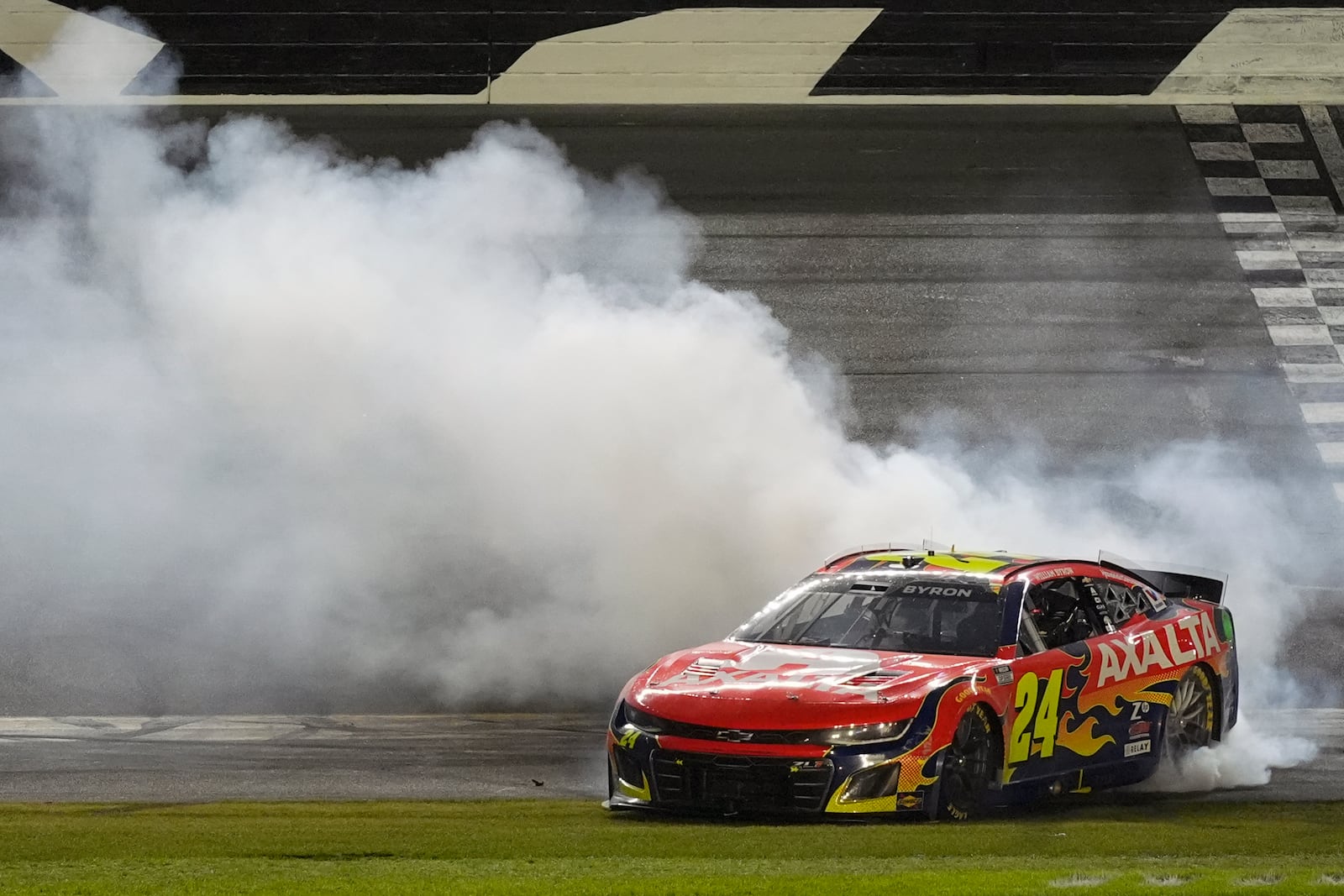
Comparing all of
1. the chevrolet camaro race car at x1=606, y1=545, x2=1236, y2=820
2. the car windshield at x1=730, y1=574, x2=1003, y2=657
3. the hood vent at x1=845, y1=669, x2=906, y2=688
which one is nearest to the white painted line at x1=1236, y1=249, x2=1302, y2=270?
the chevrolet camaro race car at x1=606, y1=545, x2=1236, y2=820

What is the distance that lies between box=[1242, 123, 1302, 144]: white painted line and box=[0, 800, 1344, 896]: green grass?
12.2 meters

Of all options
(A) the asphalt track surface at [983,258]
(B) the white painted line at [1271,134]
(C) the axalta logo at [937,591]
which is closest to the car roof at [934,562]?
(C) the axalta logo at [937,591]

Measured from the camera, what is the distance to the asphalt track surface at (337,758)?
8.28m

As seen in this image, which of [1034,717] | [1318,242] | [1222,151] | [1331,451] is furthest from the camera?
[1222,151]

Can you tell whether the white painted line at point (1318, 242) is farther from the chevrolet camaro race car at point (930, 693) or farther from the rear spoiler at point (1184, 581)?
the chevrolet camaro race car at point (930, 693)

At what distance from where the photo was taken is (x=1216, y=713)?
8.94m

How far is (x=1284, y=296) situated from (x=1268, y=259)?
0.53 m

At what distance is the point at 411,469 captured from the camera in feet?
44.3

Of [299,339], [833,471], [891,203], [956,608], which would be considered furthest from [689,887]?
[891,203]

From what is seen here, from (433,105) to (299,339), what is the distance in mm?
5413

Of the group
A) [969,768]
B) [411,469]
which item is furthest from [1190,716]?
[411,469]

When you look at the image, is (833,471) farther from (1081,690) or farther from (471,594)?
(1081,690)

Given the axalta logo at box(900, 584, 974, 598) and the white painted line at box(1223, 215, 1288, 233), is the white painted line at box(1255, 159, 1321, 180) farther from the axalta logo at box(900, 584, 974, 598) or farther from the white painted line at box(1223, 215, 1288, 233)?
the axalta logo at box(900, 584, 974, 598)

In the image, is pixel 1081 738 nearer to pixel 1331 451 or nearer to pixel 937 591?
pixel 937 591
